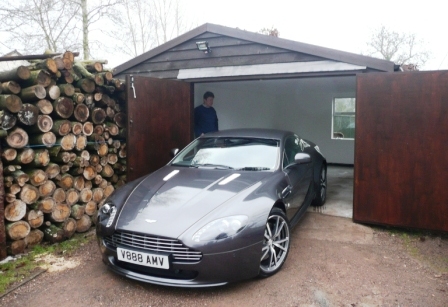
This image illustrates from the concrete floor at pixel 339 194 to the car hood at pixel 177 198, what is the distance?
7.54 ft

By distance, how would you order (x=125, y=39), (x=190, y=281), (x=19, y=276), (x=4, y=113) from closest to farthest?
1. (x=190, y=281)
2. (x=19, y=276)
3. (x=4, y=113)
4. (x=125, y=39)

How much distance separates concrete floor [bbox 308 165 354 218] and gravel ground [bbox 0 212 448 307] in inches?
51.0

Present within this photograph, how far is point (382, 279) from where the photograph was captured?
3221 millimetres

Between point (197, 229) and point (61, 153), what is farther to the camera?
point (61, 153)

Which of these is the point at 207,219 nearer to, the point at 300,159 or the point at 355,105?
the point at 300,159

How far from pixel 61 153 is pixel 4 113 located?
2.67 ft

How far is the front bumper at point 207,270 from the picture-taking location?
2.70 metres

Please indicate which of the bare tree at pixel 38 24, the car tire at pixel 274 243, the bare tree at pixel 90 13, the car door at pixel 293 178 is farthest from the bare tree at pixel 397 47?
the car tire at pixel 274 243

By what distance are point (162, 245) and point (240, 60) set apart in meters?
4.07

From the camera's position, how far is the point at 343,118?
10430mm

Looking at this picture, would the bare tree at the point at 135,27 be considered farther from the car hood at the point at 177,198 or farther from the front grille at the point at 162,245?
the front grille at the point at 162,245

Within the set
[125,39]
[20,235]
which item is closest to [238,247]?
[20,235]

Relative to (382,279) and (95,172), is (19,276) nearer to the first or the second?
(95,172)

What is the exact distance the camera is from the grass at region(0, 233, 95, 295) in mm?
3247
